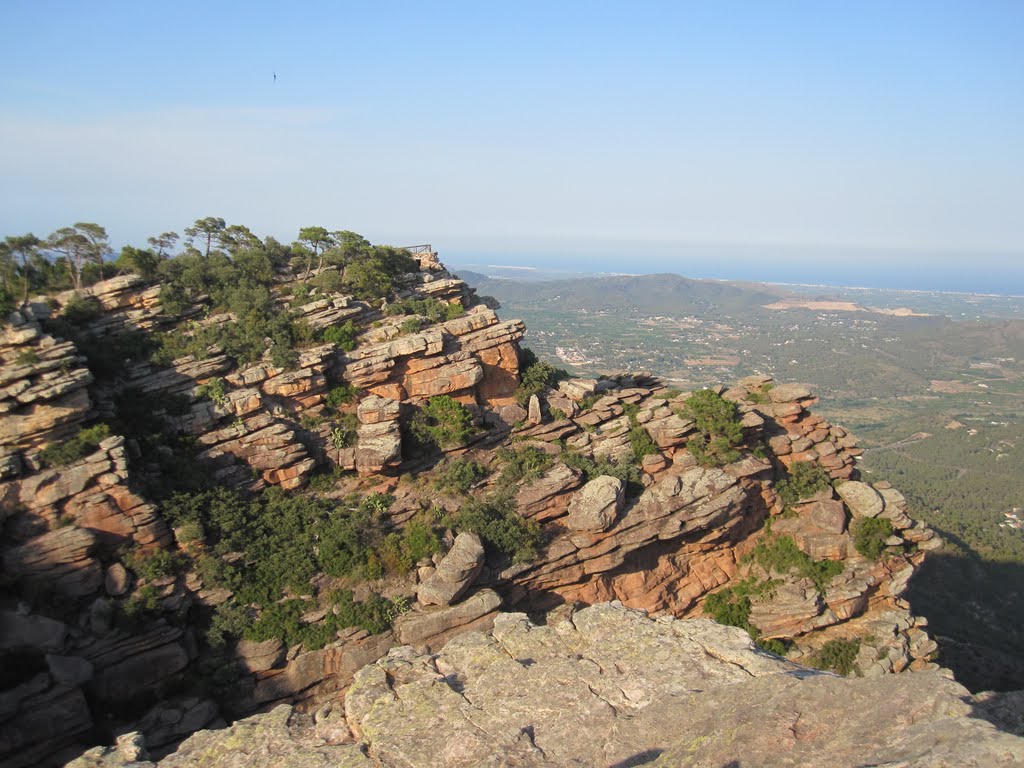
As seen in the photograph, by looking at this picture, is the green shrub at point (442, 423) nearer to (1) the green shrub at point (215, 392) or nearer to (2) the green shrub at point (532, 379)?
(2) the green shrub at point (532, 379)

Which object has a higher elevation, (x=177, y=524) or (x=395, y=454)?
(x=395, y=454)

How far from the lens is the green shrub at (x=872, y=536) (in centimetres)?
2550

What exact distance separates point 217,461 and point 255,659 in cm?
758

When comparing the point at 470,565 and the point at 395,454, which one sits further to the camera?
the point at 395,454

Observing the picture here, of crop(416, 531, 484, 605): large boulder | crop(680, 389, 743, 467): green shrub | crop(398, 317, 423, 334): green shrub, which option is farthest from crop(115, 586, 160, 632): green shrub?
crop(680, 389, 743, 467): green shrub

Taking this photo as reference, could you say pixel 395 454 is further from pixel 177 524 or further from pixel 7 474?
pixel 7 474

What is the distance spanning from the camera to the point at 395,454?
23.1 metres

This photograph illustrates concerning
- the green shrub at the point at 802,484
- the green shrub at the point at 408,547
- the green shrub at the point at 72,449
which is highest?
the green shrub at the point at 72,449

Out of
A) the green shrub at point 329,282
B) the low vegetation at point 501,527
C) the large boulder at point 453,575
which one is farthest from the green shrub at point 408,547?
the green shrub at point 329,282

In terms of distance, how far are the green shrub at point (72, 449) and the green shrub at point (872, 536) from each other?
31140 millimetres

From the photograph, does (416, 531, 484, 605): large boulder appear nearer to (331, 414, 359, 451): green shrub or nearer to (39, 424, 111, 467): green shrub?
(331, 414, 359, 451): green shrub

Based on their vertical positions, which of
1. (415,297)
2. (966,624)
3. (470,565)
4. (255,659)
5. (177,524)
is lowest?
(966,624)

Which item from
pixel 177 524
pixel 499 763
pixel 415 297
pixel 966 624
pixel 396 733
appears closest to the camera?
pixel 499 763

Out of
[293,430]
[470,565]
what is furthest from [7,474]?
[470,565]
